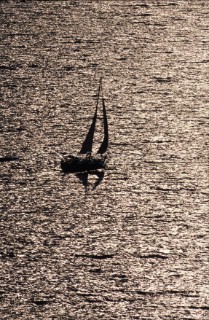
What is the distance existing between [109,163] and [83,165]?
0.03 meters

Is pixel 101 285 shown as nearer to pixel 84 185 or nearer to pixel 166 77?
pixel 84 185

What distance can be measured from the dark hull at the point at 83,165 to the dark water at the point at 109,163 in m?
0.01

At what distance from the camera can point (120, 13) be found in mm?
1758

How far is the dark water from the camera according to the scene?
→ 3.41ft

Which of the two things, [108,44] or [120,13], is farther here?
[120,13]

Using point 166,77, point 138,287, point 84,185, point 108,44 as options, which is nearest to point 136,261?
point 138,287

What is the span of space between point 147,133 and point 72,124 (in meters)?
0.10

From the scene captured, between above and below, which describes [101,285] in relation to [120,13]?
below

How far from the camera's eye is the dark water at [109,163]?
40.9 inches

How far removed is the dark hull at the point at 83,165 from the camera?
4.19ft

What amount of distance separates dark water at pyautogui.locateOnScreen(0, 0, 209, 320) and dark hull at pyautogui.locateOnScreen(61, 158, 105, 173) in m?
0.01

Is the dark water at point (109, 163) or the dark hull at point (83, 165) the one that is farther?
the dark hull at point (83, 165)

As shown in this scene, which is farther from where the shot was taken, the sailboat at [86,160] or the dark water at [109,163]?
the sailboat at [86,160]

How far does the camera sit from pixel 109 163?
1279mm
